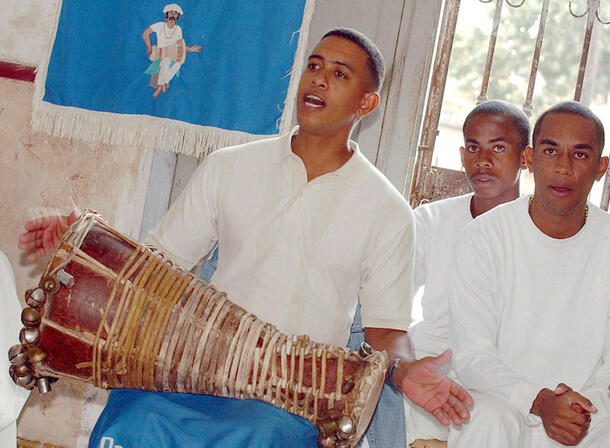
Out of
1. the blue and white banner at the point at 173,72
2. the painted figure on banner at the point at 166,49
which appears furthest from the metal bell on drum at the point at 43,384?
the painted figure on banner at the point at 166,49

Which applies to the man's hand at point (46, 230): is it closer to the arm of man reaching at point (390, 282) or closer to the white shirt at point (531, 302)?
the arm of man reaching at point (390, 282)

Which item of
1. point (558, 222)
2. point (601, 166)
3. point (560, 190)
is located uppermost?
point (601, 166)

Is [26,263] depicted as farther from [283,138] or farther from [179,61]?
[283,138]

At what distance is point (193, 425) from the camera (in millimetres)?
1786

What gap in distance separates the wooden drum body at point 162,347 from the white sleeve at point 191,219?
22.3 inches

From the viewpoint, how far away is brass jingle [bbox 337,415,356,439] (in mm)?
1663

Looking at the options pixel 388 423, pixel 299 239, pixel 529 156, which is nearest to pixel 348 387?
pixel 388 423

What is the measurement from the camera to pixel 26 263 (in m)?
3.25

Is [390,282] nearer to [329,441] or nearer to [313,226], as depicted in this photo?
[313,226]

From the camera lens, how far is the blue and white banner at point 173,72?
9.80ft

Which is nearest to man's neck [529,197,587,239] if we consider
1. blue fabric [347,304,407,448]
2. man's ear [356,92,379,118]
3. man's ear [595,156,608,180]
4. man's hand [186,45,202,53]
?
man's ear [595,156,608,180]

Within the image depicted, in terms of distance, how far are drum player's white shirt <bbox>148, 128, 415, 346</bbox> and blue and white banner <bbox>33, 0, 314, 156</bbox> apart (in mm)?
684

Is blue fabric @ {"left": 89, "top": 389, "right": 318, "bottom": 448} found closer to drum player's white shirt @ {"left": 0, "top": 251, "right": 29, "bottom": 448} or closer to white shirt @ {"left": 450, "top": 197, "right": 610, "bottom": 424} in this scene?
drum player's white shirt @ {"left": 0, "top": 251, "right": 29, "bottom": 448}

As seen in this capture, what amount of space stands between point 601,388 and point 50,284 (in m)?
1.65
